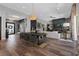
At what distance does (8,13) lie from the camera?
2305mm

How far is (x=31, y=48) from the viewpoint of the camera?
90.9 inches

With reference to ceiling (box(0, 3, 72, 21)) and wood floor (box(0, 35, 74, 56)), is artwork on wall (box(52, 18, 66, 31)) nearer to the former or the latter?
ceiling (box(0, 3, 72, 21))

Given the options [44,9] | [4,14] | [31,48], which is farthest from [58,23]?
[4,14]

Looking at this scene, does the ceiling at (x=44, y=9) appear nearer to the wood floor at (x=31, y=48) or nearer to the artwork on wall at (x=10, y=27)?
the artwork on wall at (x=10, y=27)

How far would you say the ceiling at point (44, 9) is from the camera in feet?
7.47

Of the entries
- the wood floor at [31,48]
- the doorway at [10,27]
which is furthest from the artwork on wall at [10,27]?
the wood floor at [31,48]

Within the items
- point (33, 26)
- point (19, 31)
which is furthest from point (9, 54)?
point (33, 26)

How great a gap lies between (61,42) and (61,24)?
1.38 ft

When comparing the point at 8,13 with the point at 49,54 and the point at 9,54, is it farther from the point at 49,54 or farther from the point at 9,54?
the point at 49,54

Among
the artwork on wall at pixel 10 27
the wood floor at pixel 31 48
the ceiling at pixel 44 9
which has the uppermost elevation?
the ceiling at pixel 44 9

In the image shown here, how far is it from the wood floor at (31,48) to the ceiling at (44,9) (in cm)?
60

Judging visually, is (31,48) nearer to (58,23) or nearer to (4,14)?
(58,23)

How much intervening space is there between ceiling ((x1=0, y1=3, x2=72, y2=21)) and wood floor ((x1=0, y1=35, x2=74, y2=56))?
600 mm

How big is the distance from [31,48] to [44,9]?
3.15ft
